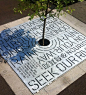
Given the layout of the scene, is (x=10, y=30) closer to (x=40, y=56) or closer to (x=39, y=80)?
(x=40, y=56)

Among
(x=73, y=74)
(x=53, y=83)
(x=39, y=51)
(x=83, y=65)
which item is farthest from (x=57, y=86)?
(x=39, y=51)

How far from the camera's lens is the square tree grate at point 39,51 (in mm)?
Answer: 6697

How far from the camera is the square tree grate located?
6697 millimetres

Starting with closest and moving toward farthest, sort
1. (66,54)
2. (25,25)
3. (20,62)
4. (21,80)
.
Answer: (21,80) < (20,62) < (66,54) < (25,25)

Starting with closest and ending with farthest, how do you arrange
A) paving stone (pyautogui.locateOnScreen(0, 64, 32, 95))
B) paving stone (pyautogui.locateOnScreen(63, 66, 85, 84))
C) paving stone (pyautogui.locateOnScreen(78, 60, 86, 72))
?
paving stone (pyautogui.locateOnScreen(0, 64, 32, 95)) < paving stone (pyautogui.locateOnScreen(63, 66, 85, 84)) < paving stone (pyautogui.locateOnScreen(78, 60, 86, 72))

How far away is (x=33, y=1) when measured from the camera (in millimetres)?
5949

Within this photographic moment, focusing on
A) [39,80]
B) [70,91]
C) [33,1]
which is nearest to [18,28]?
[33,1]

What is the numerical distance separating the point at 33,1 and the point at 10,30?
3.80m

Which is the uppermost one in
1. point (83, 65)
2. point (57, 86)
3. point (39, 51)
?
point (39, 51)

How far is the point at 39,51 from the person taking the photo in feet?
25.7

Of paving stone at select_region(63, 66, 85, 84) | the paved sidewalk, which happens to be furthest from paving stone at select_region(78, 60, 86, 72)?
paving stone at select_region(63, 66, 85, 84)

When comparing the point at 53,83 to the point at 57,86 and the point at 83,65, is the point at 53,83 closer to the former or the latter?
the point at 57,86

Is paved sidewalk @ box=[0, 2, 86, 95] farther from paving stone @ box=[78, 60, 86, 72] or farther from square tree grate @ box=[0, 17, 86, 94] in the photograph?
square tree grate @ box=[0, 17, 86, 94]

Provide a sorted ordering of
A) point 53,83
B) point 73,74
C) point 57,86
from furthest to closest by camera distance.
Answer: point 73,74 < point 53,83 < point 57,86
